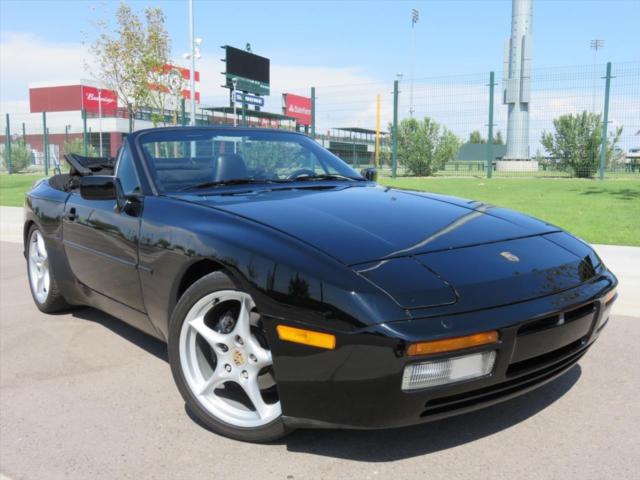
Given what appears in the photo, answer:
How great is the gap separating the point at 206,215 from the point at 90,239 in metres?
A: 1.19

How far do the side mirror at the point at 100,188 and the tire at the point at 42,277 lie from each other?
3.82ft

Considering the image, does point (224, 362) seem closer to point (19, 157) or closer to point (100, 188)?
point (100, 188)

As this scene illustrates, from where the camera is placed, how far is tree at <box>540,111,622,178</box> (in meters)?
16.7

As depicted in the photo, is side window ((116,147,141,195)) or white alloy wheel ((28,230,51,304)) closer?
side window ((116,147,141,195))

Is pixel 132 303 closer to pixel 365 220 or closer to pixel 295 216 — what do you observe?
pixel 295 216

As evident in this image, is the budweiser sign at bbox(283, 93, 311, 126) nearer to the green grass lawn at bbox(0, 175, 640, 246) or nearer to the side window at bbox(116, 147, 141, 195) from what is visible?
the green grass lawn at bbox(0, 175, 640, 246)

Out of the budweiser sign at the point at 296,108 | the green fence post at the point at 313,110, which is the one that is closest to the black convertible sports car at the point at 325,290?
the green fence post at the point at 313,110

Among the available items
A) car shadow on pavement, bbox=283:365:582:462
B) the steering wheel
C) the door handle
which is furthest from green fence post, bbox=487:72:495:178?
car shadow on pavement, bbox=283:365:582:462

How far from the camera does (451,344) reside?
194cm

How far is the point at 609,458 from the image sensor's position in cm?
224

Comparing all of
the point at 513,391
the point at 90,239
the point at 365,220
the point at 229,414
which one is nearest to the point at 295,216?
the point at 365,220

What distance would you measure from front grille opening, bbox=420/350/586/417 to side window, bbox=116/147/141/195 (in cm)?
200

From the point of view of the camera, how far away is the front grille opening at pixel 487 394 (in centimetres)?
203

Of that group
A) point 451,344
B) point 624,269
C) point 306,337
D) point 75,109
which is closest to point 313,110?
point 624,269
